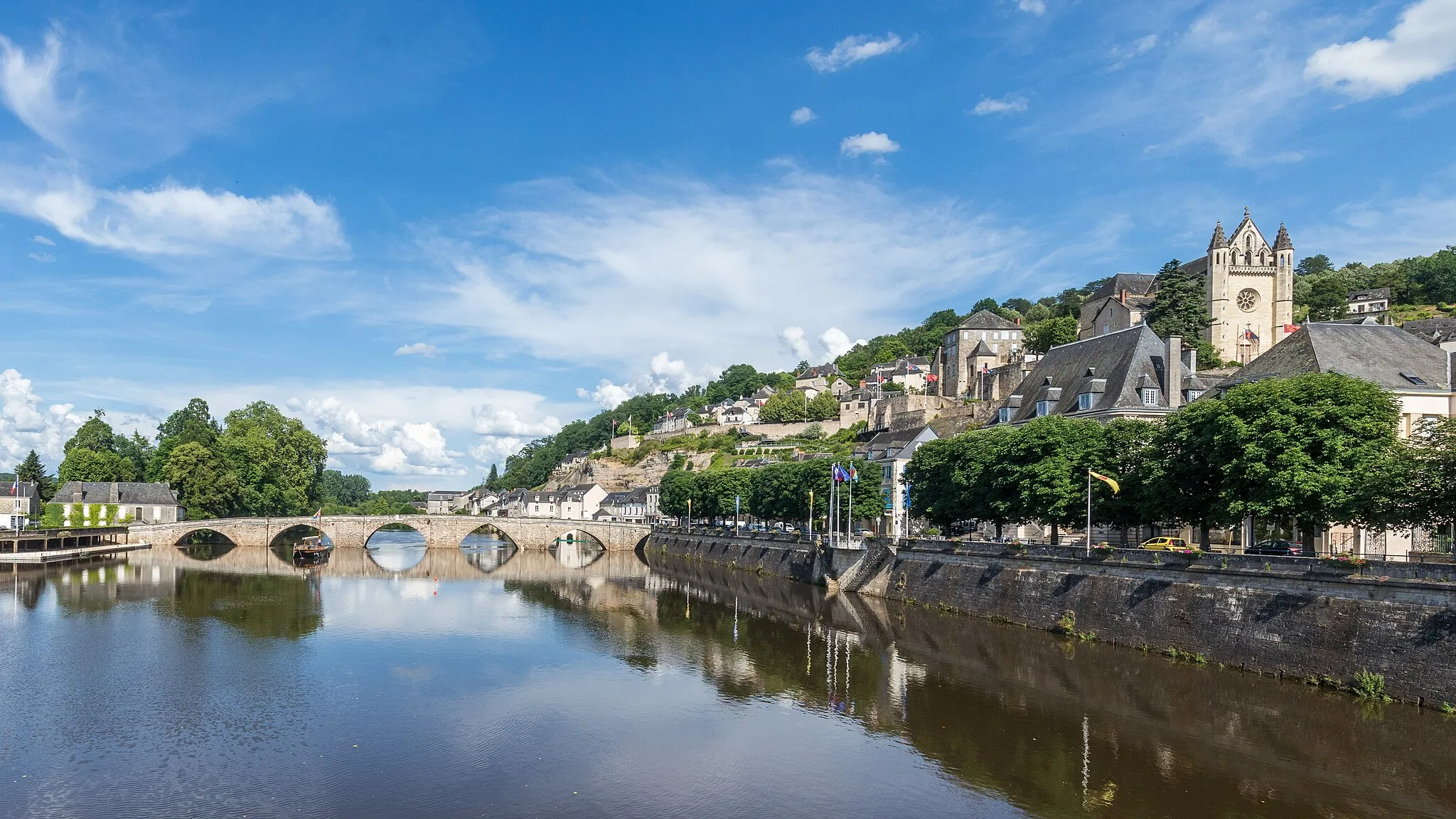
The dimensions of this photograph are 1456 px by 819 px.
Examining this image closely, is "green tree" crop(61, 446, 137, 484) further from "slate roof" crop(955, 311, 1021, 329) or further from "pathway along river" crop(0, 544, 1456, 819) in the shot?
"slate roof" crop(955, 311, 1021, 329)

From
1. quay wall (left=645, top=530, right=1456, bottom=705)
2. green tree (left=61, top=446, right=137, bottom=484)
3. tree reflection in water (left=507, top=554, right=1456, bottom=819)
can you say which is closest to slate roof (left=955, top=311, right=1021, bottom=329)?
quay wall (left=645, top=530, right=1456, bottom=705)

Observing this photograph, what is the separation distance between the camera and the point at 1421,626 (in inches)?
963

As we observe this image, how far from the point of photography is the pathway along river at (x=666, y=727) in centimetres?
1956

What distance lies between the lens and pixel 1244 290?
82.4m

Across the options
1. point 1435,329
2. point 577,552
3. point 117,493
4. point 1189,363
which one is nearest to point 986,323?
point 1435,329

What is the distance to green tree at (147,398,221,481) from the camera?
347 ft

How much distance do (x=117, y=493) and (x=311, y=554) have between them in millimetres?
30683

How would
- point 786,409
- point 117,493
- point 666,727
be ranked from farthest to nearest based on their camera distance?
point 786,409
point 117,493
point 666,727

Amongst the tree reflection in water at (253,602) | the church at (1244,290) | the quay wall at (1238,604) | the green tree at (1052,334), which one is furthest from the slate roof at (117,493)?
the church at (1244,290)

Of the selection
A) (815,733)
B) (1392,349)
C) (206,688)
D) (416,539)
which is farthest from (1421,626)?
(416,539)

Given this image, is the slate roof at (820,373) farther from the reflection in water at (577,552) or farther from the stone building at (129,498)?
the stone building at (129,498)

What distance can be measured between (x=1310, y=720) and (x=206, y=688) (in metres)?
30.8

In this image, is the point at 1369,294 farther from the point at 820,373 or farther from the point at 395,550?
the point at 395,550

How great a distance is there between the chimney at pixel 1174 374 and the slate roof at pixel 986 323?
194ft
